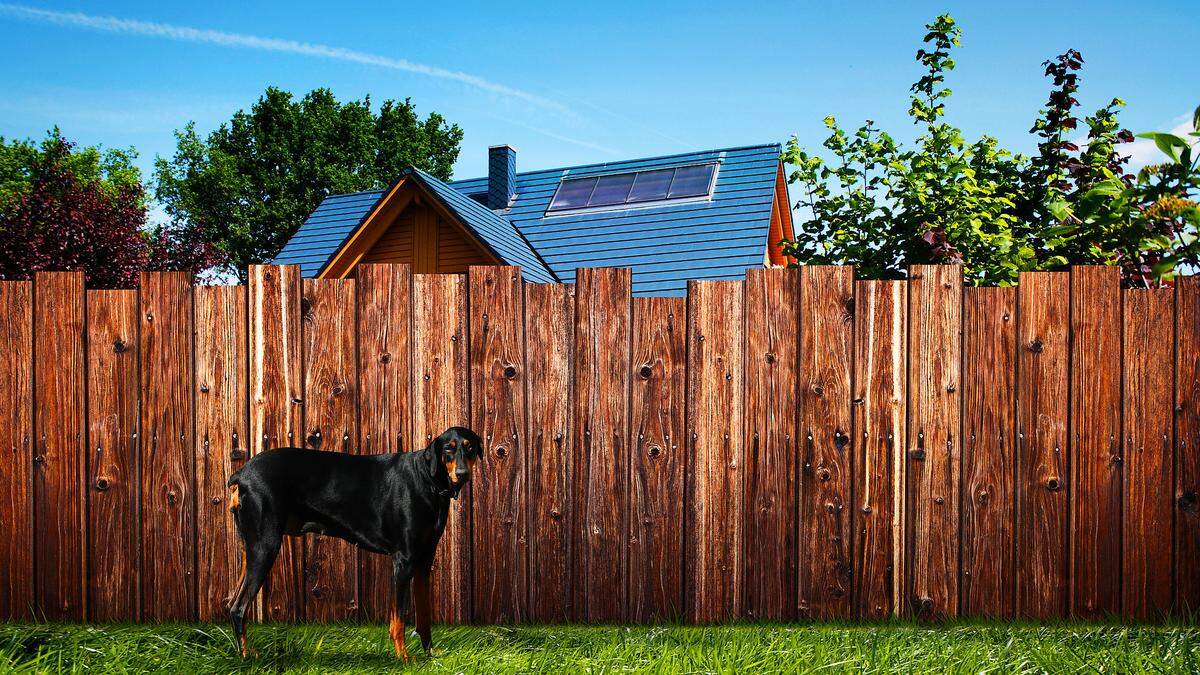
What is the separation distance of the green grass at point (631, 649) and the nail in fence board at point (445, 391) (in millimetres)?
256

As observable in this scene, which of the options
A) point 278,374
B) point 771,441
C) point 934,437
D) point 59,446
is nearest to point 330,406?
point 278,374

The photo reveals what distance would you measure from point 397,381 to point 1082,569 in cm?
372

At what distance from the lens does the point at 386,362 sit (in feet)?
15.7

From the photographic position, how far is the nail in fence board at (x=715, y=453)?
4762 millimetres

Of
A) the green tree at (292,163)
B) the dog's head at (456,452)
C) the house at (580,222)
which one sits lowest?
the dog's head at (456,452)

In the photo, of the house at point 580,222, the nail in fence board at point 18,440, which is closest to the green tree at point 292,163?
the house at point 580,222

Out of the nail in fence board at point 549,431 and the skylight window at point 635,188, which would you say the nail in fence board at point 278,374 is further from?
the skylight window at point 635,188

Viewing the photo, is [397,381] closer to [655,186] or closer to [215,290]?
[215,290]

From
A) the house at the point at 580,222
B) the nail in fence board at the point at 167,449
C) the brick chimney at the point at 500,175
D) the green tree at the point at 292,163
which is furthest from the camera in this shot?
the green tree at the point at 292,163

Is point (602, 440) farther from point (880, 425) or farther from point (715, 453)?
point (880, 425)

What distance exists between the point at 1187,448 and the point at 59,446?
19.7 feet

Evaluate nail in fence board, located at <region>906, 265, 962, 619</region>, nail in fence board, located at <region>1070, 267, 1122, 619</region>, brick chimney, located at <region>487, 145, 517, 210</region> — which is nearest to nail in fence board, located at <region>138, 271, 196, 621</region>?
nail in fence board, located at <region>906, 265, 962, 619</region>

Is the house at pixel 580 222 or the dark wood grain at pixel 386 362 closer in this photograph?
the dark wood grain at pixel 386 362

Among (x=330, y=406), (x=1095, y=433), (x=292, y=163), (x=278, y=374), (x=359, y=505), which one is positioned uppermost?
(x=292, y=163)
